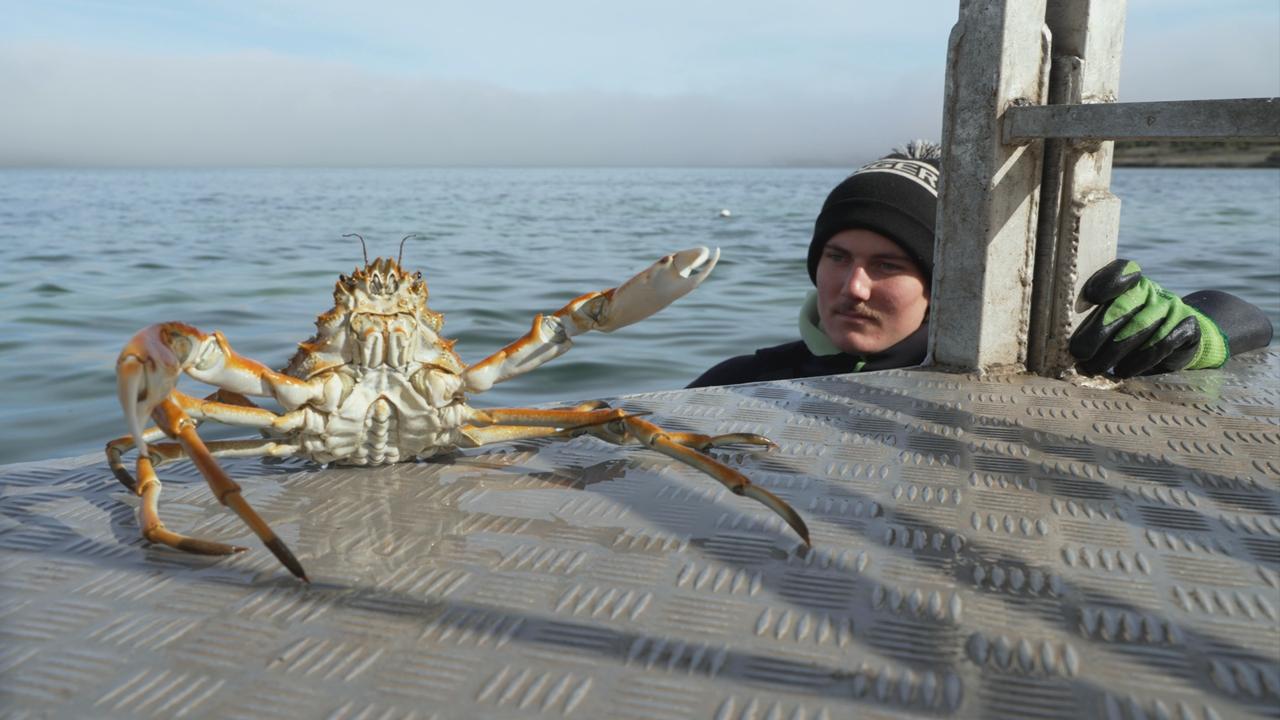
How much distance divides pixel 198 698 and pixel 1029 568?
177cm

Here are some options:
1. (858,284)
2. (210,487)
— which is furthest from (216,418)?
(858,284)

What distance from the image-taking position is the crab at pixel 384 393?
233 cm

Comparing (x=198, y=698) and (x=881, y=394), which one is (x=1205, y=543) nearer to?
(x=881, y=394)

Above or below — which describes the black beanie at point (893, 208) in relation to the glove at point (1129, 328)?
above

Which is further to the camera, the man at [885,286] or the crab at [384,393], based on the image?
the man at [885,286]

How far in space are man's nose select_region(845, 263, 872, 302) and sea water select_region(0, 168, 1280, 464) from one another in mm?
3312

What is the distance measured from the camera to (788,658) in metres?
1.75

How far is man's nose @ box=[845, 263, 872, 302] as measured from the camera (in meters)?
4.57

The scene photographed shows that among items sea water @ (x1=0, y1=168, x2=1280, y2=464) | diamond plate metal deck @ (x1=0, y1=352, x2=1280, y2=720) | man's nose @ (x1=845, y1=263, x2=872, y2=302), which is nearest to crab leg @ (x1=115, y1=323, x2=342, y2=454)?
diamond plate metal deck @ (x1=0, y1=352, x2=1280, y2=720)

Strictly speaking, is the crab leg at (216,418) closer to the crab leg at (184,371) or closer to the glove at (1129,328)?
the crab leg at (184,371)

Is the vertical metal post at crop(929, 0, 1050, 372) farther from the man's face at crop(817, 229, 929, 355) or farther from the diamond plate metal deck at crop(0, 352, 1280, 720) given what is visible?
the diamond plate metal deck at crop(0, 352, 1280, 720)

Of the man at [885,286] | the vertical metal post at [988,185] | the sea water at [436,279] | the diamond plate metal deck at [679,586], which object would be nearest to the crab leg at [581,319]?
the diamond plate metal deck at [679,586]

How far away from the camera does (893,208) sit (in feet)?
14.9

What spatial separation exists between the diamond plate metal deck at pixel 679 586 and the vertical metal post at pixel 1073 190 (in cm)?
90
